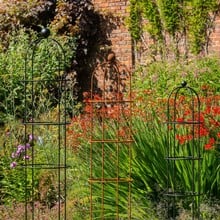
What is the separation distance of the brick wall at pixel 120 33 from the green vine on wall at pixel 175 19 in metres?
0.16

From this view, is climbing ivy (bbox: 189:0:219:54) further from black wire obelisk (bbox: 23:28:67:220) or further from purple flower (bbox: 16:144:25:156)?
purple flower (bbox: 16:144:25:156)

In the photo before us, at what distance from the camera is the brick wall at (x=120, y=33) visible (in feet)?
37.6

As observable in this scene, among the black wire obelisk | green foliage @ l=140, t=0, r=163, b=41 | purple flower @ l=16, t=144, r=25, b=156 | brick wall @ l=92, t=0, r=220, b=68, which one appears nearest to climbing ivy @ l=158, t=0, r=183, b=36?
green foliage @ l=140, t=0, r=163, b=41

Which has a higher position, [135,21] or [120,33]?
[135,21]

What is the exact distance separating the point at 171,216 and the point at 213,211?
1.33 ft

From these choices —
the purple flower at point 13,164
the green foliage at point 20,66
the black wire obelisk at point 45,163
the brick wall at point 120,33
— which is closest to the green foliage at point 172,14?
the brick wall at point 120,33

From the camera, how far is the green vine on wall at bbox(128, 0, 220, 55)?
1077 cm

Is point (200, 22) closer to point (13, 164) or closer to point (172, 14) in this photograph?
point (172, 14)

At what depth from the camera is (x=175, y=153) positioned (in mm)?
5980

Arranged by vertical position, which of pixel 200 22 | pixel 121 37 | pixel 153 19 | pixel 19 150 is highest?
pixel 153 19

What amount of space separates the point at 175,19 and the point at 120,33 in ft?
3.43

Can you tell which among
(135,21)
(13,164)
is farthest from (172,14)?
(13,164)

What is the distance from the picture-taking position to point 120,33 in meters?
11.5

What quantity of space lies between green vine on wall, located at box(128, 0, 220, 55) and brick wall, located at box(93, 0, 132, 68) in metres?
0.16
